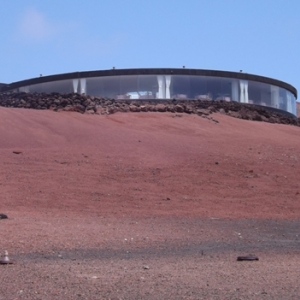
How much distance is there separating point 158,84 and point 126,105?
564 cm

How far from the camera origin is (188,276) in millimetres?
8312

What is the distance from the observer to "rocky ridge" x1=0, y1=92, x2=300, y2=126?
89.2 ft

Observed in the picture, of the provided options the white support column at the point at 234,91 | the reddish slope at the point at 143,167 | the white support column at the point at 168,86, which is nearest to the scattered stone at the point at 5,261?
the reddish slope at the point at 143,167

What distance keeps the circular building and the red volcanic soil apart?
5919mm

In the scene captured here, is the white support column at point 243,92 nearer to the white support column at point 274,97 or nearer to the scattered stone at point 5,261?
the white support column at point 274,97

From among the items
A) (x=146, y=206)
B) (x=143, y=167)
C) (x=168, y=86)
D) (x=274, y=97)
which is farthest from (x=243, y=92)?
(x=146, y=206)

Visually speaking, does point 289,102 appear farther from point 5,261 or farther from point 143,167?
point 5,261

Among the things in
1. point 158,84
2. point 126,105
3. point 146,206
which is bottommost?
point 146,206

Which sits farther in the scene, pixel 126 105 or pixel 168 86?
pixel 168 86

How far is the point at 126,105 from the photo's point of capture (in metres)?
28.6

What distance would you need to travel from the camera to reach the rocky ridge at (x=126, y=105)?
2720 cm

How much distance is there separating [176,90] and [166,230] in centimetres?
2167

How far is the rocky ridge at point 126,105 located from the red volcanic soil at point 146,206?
1329mm

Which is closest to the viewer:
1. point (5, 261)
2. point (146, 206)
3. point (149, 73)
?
point (5, 261)
